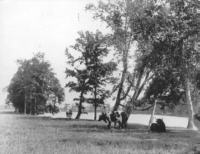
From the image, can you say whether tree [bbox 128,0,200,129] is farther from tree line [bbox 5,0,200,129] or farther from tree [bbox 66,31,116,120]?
tree [bbox 66,31,116,120]

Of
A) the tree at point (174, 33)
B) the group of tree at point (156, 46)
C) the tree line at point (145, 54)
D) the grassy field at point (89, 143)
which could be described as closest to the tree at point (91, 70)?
the tree line at point (145, 54)

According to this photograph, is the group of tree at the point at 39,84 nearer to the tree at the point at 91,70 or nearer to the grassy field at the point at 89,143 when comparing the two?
the tree at the point at 91,70

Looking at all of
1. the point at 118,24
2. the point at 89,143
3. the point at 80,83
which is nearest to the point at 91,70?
the point at 80,83

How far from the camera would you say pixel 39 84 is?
76375 mm

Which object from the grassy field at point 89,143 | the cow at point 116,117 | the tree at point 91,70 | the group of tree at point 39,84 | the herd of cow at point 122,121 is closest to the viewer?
the grassy field at point 89,143

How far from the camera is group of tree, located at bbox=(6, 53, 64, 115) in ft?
243

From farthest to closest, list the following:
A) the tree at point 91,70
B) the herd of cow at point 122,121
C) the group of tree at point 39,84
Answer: the group of tree at point 39,84
the tree at point 91,70
the herd of cow at point 122,121

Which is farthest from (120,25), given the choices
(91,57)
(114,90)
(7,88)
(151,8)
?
(7,88)

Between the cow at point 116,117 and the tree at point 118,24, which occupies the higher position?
the tree at point 118,24

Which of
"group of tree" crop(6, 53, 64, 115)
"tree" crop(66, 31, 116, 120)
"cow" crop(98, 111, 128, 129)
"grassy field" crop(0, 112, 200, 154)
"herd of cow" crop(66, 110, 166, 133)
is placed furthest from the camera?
"group of tree" crop(6, 53, 64, 115)

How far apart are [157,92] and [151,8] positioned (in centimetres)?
1513

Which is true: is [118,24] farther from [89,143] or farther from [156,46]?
[89,143]

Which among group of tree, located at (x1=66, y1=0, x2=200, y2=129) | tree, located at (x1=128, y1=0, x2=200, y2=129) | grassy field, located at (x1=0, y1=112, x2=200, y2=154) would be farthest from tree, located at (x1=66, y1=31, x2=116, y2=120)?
grassy field, located at (x1=0, y1=112, x2=200, y2=154)

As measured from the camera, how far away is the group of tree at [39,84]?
7412cm
